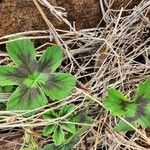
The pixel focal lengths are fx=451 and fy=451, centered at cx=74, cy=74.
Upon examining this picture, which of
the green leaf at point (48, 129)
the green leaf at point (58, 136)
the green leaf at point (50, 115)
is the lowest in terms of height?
the green leaf at point (58, 136)

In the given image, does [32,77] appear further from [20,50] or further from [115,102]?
[115,102]

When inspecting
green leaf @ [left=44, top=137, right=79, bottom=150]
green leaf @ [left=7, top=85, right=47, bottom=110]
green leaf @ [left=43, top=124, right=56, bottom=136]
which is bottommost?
green leaf @ [left=44, top=137, right=79, bottom=150]

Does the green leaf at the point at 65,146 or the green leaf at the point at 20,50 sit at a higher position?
the green leaf at the point at 20,50

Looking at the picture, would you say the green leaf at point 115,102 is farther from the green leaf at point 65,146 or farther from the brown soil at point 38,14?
the brown soil at point 38,14

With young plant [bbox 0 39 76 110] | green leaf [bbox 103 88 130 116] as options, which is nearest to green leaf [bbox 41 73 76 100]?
young plant [bbox 0 39 76 110]

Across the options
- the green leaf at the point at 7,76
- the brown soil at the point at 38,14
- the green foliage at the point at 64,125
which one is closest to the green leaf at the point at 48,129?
the green foliage at the point at 64,125

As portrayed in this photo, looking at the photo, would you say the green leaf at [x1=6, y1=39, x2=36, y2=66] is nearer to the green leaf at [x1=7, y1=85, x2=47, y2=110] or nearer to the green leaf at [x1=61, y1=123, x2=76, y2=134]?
the green leaf at [x1=7, y1=85, x2=47, y2=110]

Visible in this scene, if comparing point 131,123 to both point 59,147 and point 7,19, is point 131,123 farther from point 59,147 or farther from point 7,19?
point 7,19
